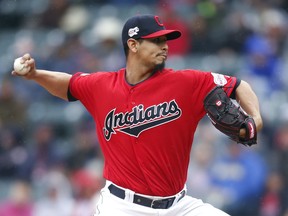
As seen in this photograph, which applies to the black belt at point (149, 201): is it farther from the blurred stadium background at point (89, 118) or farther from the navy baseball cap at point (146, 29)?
the blurred stadium background at point (89, 118)

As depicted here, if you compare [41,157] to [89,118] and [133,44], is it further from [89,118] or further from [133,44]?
[133,44]

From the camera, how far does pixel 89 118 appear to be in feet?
37.3

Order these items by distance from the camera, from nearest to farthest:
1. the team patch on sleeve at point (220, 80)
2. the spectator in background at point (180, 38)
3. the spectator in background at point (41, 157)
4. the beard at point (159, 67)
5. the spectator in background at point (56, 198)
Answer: the team patch on sleeve at point (220, 80) < the beard at point (159, 67) < the spectator in background at point (56, 198) < the spectator in background at point (41, 157) < the spectator in background at point (180, 38)

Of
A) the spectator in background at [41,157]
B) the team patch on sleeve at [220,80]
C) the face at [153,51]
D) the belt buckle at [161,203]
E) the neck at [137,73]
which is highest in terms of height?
the face at [153,51]

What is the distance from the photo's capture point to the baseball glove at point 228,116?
18.1ft

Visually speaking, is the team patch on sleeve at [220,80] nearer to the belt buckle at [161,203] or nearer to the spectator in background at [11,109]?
the belt buckle at [161,203]

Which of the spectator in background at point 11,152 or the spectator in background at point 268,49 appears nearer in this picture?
the spectator in background at point 268,49

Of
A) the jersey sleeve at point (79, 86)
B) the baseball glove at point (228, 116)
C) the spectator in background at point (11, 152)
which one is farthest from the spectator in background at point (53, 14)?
the baseball glove at point (228, 116)

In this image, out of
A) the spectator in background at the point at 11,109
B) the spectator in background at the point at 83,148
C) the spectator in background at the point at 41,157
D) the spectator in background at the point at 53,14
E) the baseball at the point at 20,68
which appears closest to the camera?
the baseball at the point at 20,68

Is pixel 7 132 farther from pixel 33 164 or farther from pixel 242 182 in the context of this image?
pixel 242 182

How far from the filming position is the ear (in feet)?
19.7

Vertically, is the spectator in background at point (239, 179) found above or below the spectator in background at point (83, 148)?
below

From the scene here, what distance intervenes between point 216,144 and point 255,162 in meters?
0.56

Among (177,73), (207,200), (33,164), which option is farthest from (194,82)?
(33,164)
